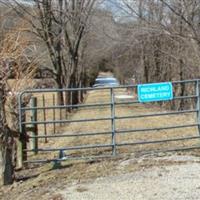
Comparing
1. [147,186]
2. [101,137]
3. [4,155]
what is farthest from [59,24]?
[147,186]

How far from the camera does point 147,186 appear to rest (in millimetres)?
7926

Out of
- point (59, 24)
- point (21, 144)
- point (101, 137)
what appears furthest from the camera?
point (59, 24)

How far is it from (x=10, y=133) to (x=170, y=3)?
1310 centimetres

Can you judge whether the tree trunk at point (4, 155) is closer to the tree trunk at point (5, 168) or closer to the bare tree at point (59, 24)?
the tree trunk at point (5, 168)

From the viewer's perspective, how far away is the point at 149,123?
18094 mm

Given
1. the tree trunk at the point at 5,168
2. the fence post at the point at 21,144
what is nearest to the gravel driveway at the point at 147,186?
the tree trunk at the point at 5,168

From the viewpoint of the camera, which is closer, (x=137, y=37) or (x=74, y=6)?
(x=137, y=37)

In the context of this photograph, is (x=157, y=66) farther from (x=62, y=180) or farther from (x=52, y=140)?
(x=62, y=180)

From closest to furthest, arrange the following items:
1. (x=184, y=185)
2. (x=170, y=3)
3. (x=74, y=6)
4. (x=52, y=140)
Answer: (x=184, y=185) → (x=52, y=140) → (x=170, y=3) → (x=74, y=6)

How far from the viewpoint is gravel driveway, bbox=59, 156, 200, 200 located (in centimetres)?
741

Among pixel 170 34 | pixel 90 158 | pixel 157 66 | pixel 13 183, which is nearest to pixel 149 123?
pixel 170 34

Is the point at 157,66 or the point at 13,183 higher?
the point at 157,66

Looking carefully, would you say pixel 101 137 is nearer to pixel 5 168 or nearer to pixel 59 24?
pixel 5 168

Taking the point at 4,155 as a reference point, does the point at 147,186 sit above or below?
below
